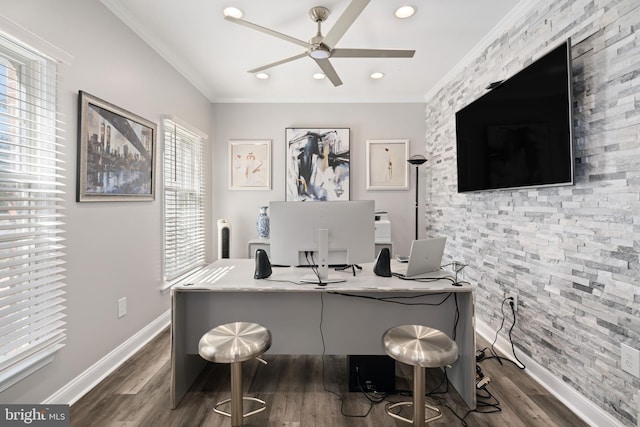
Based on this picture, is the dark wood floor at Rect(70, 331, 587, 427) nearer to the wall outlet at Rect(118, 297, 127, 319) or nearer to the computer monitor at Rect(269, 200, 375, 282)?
the wall outlet at Rect(118, 297, 127, 319)

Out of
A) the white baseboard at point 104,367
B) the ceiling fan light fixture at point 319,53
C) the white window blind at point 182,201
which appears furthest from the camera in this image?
the white window blind at point 182,201

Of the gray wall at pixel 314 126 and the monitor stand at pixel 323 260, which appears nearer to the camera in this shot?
the monitor stand at pixel 323 260

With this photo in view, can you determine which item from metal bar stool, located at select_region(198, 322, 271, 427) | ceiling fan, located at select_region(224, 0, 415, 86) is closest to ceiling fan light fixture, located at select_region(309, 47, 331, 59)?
ceiling fan, located at select_region(224, 0, 415, 86)

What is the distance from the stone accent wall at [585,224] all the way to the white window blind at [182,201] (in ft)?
9.81

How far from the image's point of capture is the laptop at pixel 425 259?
1.93 meters

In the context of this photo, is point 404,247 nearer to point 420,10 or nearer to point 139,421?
point 420,10

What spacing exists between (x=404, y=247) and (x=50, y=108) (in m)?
3.83

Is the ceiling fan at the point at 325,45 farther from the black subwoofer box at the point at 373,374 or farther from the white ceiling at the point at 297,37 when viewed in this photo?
the black subwoofer box at the point at 373,374

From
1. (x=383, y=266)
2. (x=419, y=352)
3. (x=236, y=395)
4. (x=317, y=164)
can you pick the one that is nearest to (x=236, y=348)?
(x=236, y=395)

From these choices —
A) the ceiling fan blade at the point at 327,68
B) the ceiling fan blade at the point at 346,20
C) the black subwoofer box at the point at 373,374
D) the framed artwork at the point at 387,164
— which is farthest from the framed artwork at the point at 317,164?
the black subwoofer box at the point at 373,374

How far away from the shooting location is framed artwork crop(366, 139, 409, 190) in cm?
420

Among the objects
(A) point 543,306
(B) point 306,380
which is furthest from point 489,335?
(B) point 306,380

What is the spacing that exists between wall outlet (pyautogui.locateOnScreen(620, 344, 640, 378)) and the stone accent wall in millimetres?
28

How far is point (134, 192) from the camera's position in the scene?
250 centimetres
